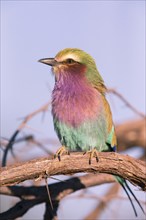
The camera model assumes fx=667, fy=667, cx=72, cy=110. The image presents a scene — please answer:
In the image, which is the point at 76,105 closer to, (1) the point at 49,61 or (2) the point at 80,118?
(2) the point at 80,118

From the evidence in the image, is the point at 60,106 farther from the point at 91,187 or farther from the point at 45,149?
the point at 91,187

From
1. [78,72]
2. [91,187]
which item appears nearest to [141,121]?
[91,187]

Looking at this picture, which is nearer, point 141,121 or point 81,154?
point 81,154

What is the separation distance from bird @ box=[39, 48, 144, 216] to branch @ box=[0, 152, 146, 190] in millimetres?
291

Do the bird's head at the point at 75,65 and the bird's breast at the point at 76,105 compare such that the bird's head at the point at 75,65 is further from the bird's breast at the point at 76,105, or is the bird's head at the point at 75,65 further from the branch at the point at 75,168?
the branch at the point at 75,168

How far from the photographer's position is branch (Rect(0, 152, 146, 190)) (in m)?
3.45

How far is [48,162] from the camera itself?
11.7 feet

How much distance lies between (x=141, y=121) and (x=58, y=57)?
2.15 metres

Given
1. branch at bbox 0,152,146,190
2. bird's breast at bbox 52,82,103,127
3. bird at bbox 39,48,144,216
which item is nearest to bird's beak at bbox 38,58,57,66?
bird at bbox 39,48,144,216

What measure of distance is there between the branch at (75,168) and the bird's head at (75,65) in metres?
0.69

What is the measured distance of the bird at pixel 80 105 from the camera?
406 centimetres

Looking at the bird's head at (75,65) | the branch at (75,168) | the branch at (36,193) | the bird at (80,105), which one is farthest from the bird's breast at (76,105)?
the branch at (36,193)

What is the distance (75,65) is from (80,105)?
1.01 feet

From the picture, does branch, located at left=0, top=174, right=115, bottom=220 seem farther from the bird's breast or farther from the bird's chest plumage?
the bird's breast
